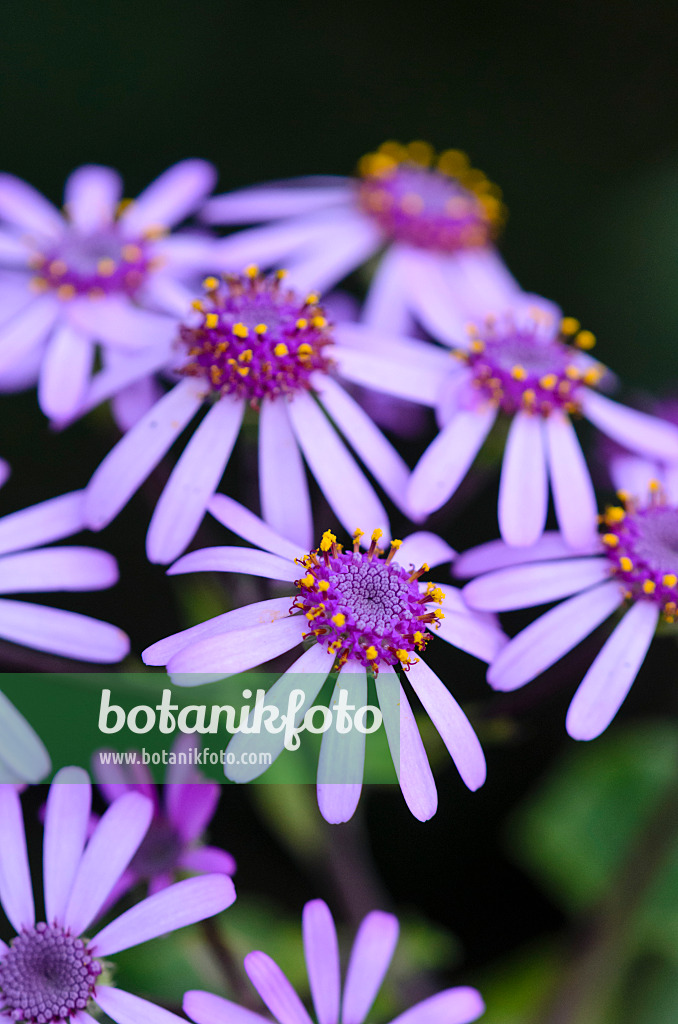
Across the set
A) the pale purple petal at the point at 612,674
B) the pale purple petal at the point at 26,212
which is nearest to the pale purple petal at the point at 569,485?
the pale purple petal at the point at 612,674

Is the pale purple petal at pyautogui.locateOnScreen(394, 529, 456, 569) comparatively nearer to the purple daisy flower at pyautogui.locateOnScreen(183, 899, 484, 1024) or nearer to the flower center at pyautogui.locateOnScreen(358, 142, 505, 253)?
the purple daisy flower at pyautogui.locateOnScreen(183, 899, 484, 1024)

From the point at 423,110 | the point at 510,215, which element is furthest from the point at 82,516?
the point at 423,110

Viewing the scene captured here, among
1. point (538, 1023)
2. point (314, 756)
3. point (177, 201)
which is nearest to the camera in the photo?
point (314, 756)

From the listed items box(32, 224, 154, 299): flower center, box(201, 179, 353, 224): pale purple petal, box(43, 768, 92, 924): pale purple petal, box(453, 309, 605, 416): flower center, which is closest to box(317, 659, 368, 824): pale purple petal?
box(43, 768, 92, 924): pale purple petal

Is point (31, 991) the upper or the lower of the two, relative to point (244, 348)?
lower

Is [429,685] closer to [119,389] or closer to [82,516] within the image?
[82,516]

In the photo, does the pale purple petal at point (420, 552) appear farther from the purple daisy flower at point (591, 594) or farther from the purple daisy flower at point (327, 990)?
the purple daisy flower at point (327, 990)
